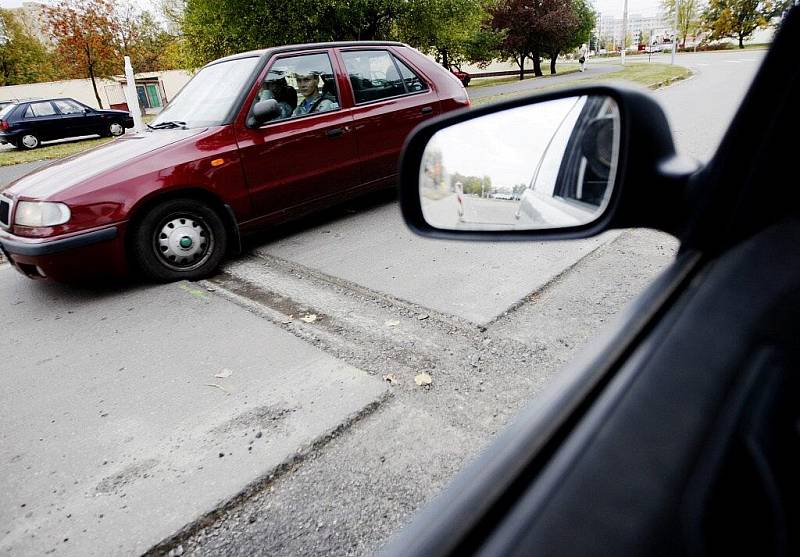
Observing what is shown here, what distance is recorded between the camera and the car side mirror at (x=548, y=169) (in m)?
1.02

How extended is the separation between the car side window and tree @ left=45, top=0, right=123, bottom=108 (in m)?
12.3

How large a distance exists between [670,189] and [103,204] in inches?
159

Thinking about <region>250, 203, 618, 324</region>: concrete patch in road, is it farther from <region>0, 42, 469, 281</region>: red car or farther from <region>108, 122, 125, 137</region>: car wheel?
<region>108, 122, 125, 137</region>: car wheel

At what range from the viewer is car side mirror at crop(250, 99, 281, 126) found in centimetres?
453

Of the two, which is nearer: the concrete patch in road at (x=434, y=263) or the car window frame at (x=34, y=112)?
the concrete patch in road at (x=434, y=263)

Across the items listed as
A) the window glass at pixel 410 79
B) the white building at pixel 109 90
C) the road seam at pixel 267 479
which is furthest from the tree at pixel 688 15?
the white building at pixel 109 90

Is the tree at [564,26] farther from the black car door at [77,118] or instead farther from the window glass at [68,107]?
the window glass at [68,107]

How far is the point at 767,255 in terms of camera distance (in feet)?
3.46

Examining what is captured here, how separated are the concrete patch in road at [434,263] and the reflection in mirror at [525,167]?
180cm

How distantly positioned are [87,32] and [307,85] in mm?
29752

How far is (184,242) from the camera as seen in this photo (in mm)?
4410

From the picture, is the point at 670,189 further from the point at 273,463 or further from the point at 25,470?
the point at 25,470

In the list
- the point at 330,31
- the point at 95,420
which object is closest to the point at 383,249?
the point at 95,420

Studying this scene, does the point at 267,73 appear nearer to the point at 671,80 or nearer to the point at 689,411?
the point at 689,411
